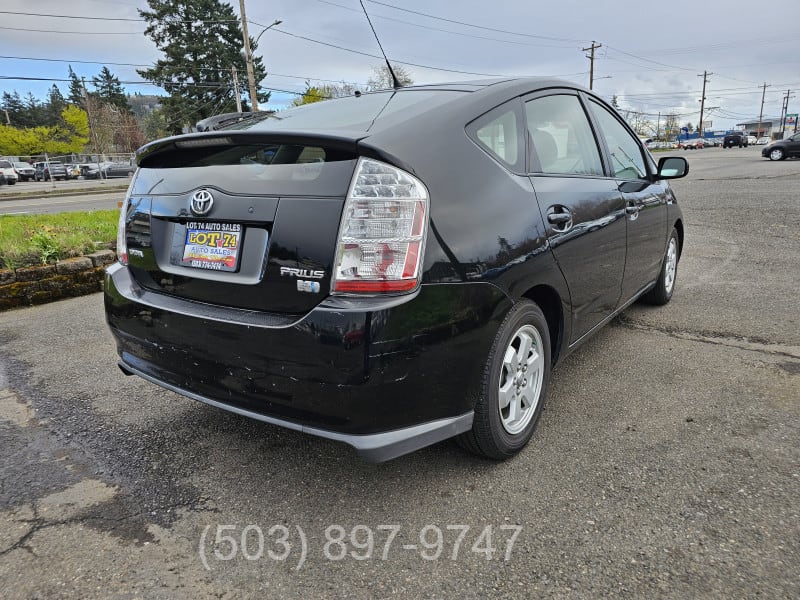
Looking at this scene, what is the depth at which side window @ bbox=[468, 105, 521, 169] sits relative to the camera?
231 centimetres

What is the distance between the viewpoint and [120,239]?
262 centimetres

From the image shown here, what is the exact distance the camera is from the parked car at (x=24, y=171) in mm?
37531

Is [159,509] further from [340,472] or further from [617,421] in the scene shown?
[617,421]

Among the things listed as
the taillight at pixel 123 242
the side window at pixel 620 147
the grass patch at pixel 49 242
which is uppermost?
the side window at pixel 620 147

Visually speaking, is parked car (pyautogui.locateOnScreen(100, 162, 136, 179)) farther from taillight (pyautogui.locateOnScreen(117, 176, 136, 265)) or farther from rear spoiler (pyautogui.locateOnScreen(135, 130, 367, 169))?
rear spoiler (pyautogui.locateOnScreen(135, 130, 367, 169))

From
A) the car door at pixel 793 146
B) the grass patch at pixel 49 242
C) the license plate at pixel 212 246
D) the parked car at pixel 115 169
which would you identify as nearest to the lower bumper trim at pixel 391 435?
the license plate at pixel 212 246

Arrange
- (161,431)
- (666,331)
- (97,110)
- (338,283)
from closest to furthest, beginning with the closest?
(338,283) < (161,431) < (666,331) < (97,110)

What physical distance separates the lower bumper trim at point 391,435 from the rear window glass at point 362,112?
1.12m

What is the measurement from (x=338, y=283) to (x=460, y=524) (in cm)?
102

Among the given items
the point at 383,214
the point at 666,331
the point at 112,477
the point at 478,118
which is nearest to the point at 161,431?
the point at 112,477

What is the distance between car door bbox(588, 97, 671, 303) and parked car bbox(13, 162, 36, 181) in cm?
4354

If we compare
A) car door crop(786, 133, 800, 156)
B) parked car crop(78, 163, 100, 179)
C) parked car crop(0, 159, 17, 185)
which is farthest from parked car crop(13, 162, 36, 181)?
Answer: car door crop(786, 133, 800, 156)

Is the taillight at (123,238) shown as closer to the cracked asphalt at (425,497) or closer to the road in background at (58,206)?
the cracked asphalt at (425,497)

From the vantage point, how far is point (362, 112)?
8.14 ft
